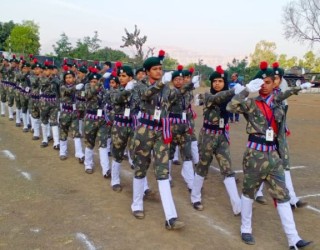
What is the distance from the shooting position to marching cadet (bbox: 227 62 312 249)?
15.1 ft

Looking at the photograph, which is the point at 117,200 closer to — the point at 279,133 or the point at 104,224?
the point at 104,224

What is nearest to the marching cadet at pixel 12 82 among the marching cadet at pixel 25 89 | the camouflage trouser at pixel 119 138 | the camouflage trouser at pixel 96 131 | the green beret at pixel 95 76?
the marching cadet at pixel 25 89

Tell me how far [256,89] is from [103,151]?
13.0 ft

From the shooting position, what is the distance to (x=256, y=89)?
447cm

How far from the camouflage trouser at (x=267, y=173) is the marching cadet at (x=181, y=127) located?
224cm

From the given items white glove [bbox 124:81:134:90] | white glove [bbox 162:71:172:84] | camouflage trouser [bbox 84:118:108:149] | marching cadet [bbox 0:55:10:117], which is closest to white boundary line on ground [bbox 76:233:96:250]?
white glove [bbox 162:71:172:84]

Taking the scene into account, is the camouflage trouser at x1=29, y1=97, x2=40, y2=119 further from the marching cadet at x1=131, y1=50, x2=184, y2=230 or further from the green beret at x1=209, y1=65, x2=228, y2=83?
the green beret at x1=209, y1=65, x2=228, y2=83

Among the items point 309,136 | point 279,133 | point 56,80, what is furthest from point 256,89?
point 309,136

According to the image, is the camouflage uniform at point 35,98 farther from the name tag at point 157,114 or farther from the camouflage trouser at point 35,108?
the name tag at point 157,114

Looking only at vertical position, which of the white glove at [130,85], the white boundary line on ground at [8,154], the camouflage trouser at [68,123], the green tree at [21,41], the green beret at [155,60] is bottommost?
the white boundary line on ground at [8,154]

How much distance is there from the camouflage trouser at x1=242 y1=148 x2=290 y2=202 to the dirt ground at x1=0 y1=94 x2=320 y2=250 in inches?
28.4

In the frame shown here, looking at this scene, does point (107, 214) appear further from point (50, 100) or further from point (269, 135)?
point (50, 100)

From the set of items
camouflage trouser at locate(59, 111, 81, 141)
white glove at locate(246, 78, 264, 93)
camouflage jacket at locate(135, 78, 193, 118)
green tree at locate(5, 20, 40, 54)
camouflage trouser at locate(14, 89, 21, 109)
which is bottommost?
camouflage trouser at locate(59, 111, 81, 141)

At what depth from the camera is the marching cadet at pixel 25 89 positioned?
11727mm
